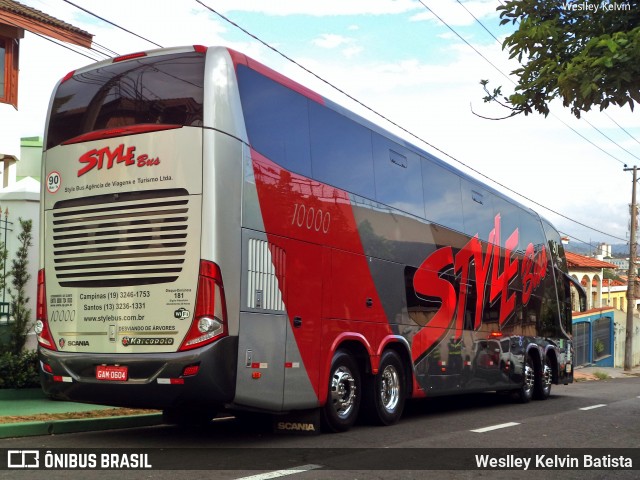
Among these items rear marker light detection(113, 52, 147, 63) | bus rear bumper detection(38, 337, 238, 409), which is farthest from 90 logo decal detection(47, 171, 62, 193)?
bus rear bumper detection(38, 337, 238, 409)

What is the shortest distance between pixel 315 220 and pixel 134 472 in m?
3.78

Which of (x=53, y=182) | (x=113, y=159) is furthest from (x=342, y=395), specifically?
(x=53, y=182)

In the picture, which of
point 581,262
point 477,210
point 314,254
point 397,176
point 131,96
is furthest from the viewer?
point 581,262

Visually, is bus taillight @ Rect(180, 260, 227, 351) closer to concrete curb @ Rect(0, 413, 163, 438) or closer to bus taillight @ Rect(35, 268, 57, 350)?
bus taillight @ Rect(35, 268, 57, 350)

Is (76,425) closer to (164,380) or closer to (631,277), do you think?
(164,380)

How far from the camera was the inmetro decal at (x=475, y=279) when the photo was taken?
498 inches

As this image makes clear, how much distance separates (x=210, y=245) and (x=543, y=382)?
1216cm

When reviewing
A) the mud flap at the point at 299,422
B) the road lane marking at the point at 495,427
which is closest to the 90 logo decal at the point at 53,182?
the mud flap at the point at 299,422

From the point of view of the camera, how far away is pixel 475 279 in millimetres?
14641

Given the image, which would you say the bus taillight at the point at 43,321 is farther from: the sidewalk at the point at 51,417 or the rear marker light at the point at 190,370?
the rear marker light at the point at 190,370

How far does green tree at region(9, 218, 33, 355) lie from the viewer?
12.5 m

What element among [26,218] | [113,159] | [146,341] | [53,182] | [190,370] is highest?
[113,159]

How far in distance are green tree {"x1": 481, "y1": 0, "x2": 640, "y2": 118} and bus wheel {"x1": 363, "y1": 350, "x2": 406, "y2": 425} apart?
394cm

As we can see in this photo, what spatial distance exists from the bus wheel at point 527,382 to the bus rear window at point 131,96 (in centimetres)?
1113
